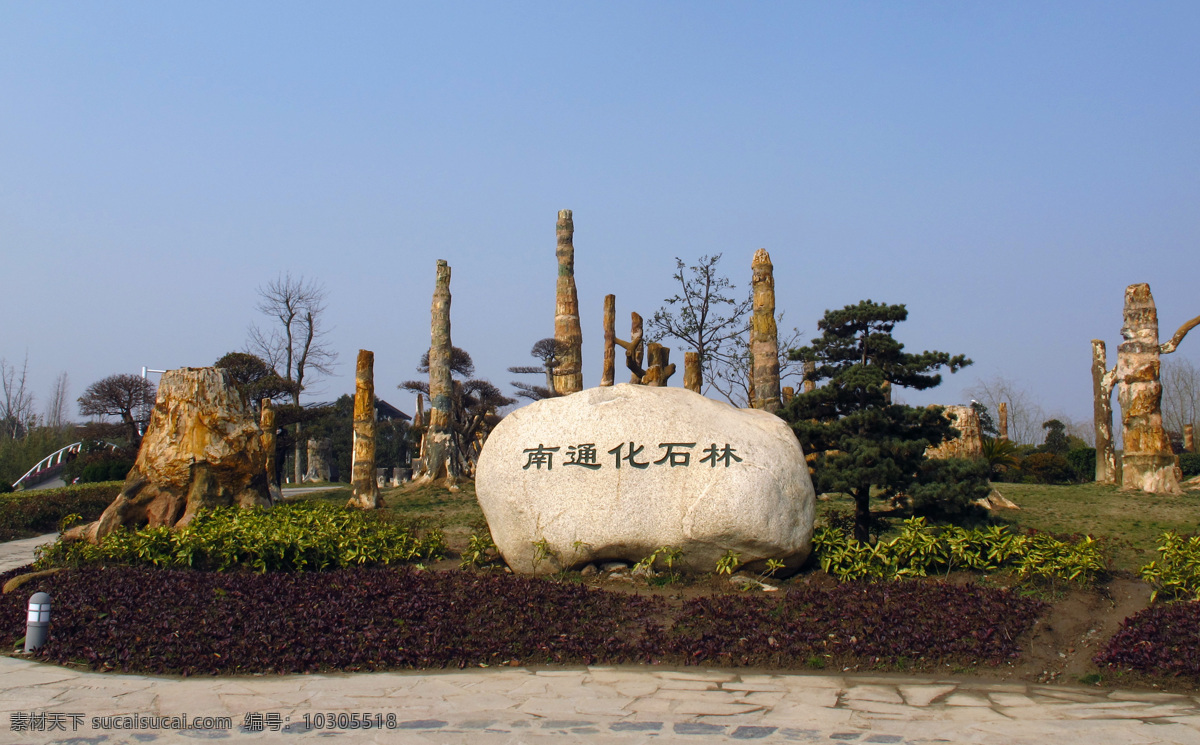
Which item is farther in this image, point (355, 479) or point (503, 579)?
point (355, 479)

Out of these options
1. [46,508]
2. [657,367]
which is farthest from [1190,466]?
[46,508]

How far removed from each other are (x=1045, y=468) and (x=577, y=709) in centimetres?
2020

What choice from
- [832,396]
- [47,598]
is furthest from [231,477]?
[832,396]

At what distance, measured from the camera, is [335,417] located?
38.5 metres

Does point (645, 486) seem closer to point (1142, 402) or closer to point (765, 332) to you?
point (765, 332)

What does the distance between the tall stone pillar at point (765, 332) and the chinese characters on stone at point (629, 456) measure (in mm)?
4222

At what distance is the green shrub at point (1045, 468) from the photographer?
852 inches

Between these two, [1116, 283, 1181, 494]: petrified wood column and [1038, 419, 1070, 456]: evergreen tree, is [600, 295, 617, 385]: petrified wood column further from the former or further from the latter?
[1038, 419, 1070, 456]: evergreen tree

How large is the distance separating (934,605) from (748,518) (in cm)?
174

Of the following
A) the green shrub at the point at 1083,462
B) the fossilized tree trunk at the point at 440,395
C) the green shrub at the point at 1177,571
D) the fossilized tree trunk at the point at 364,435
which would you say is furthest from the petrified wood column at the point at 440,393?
the green shrub at the point at 1083,462

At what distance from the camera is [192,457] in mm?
10656

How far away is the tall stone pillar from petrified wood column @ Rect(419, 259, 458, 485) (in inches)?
290

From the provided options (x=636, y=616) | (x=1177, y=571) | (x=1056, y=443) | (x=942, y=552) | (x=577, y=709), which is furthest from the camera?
(x=1056, y=443)

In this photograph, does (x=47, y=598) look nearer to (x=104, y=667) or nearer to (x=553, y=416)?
(x=104, y=667)
